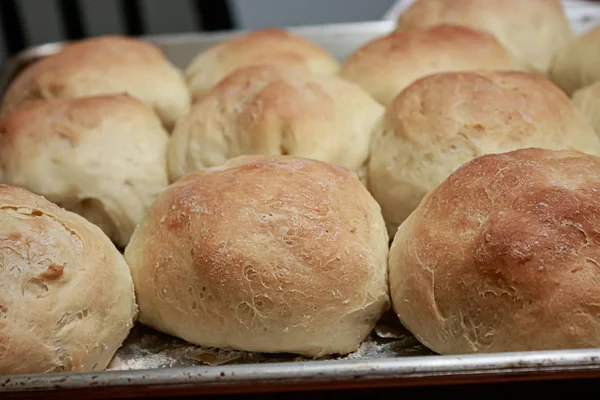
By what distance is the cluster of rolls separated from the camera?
126 centimetres

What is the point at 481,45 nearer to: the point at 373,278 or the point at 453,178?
the point at 453,178

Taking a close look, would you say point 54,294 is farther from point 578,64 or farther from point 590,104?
point 578,64

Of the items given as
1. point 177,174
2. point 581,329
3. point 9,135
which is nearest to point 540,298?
point 581,329

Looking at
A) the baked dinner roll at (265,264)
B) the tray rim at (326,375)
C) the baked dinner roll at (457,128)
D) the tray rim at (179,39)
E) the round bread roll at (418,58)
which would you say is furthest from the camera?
the tray rim at (179,39)

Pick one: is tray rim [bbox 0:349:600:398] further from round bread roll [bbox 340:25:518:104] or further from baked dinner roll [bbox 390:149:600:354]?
round bread roll [bbox 340:25:518:104]

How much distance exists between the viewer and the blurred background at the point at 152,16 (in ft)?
13.3

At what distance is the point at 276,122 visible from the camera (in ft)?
5.81

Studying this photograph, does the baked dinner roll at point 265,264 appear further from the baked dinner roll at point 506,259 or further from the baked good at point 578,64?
the baked good at point 578,64

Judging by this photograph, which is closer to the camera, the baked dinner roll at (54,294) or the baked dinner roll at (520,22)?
the baked dinner roll at (54,294)

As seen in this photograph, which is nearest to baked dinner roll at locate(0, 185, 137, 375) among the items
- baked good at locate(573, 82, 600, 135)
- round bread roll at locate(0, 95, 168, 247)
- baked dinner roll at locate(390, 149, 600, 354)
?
round bread roll at locate(0, 95, 168, 247)

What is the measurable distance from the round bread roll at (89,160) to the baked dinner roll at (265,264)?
30 cm

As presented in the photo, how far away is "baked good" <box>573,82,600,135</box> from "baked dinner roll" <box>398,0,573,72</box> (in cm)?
51

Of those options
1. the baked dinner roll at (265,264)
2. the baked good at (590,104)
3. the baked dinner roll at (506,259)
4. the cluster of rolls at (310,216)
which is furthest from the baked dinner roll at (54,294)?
the baked good at (590,104)

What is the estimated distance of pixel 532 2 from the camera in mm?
2492
